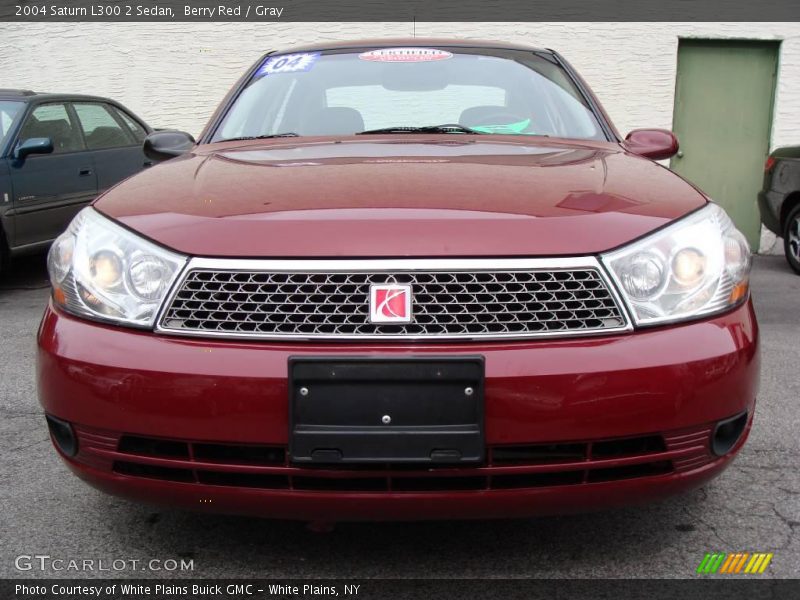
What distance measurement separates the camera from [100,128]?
766 cm

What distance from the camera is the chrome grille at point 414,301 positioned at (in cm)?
185

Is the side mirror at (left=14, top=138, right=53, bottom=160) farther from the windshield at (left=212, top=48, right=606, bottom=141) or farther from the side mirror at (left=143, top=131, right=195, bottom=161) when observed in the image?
the windshield at (left=212, top=48, right=606, bottom=141)

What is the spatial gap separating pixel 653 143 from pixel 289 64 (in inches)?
58.1

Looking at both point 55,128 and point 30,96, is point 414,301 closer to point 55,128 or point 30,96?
point 55,128

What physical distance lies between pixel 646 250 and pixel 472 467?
64 centimetres

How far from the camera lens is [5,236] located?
6344 millimetres

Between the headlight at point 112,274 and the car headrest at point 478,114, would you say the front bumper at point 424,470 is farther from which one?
the car headrest at point 478,114

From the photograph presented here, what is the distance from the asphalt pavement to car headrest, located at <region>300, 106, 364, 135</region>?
54.1 inches

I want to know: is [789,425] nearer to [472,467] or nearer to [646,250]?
[646,250]

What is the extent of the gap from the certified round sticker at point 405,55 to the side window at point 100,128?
15.4 ft

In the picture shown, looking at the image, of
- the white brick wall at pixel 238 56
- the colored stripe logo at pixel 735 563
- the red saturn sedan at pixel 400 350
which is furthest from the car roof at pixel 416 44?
the white brick wall at pixel 238 56

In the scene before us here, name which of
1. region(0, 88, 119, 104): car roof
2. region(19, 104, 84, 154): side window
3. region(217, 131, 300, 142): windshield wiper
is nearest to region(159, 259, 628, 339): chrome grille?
region(217, 131, 300, 142): windshield wiper
